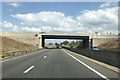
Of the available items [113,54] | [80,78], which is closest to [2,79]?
[80,78]

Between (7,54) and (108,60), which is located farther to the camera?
(7,54)

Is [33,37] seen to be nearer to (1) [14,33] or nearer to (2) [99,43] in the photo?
(1) [14,33]

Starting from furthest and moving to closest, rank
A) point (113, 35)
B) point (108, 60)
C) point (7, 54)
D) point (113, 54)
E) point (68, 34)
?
point (113, 35), point (68, 34), point (7, 54), point (108, 60), point (113, 54)

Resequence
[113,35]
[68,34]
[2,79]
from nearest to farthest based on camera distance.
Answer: [2,79] → [68,34] → [113,35]

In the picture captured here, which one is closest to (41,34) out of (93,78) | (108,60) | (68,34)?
(68,34)

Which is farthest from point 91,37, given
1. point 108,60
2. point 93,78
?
point 93,78

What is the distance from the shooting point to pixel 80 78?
35.3ft

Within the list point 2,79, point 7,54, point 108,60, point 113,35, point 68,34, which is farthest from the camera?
point 113,35

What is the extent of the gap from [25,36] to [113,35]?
118ft

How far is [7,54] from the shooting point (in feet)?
102

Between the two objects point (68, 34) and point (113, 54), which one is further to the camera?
point (68, 34)

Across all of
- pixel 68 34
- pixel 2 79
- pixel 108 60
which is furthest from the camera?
pixel 68 34

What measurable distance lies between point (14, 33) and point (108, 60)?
79733mm

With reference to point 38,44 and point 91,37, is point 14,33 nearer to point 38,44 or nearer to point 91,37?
point 38,44
